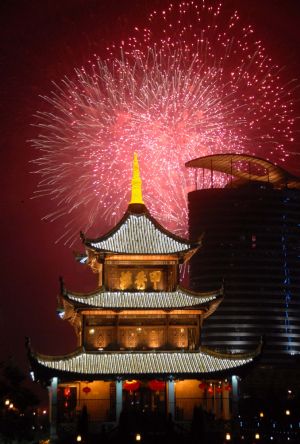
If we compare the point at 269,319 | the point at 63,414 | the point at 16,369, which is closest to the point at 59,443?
the point at 63,414

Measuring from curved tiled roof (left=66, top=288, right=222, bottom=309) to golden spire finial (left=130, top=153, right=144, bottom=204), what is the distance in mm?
7116

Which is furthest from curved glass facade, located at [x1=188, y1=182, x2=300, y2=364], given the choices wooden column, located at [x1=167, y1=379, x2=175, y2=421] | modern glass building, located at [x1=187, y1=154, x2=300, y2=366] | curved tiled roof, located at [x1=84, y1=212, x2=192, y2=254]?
wooden column, located at [x1=167, y1=379, x2=175, y2=421]

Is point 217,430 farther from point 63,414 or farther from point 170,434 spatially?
point 63,414

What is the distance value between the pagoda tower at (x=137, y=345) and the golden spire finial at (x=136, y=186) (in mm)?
2754

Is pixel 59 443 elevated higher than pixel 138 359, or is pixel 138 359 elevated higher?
pixel 138 359

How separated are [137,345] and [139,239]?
6.88 metres

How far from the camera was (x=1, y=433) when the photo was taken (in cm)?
4903

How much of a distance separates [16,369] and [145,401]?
59.5ft

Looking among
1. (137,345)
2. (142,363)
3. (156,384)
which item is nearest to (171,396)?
(156,384)

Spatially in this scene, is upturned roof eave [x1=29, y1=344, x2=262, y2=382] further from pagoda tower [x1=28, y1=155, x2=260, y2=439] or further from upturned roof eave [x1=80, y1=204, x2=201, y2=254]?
upturned roof eave [x1=80, y1=204, x2=201, y2=254]

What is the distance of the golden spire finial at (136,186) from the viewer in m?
48.2

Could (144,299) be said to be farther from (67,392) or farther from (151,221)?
(67,392)

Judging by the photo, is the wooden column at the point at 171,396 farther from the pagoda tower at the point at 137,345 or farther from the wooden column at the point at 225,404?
the wooden column at the point at 225,404

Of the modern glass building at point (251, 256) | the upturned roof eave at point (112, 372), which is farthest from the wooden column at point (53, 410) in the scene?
the modern glass building at point (251, 256)
